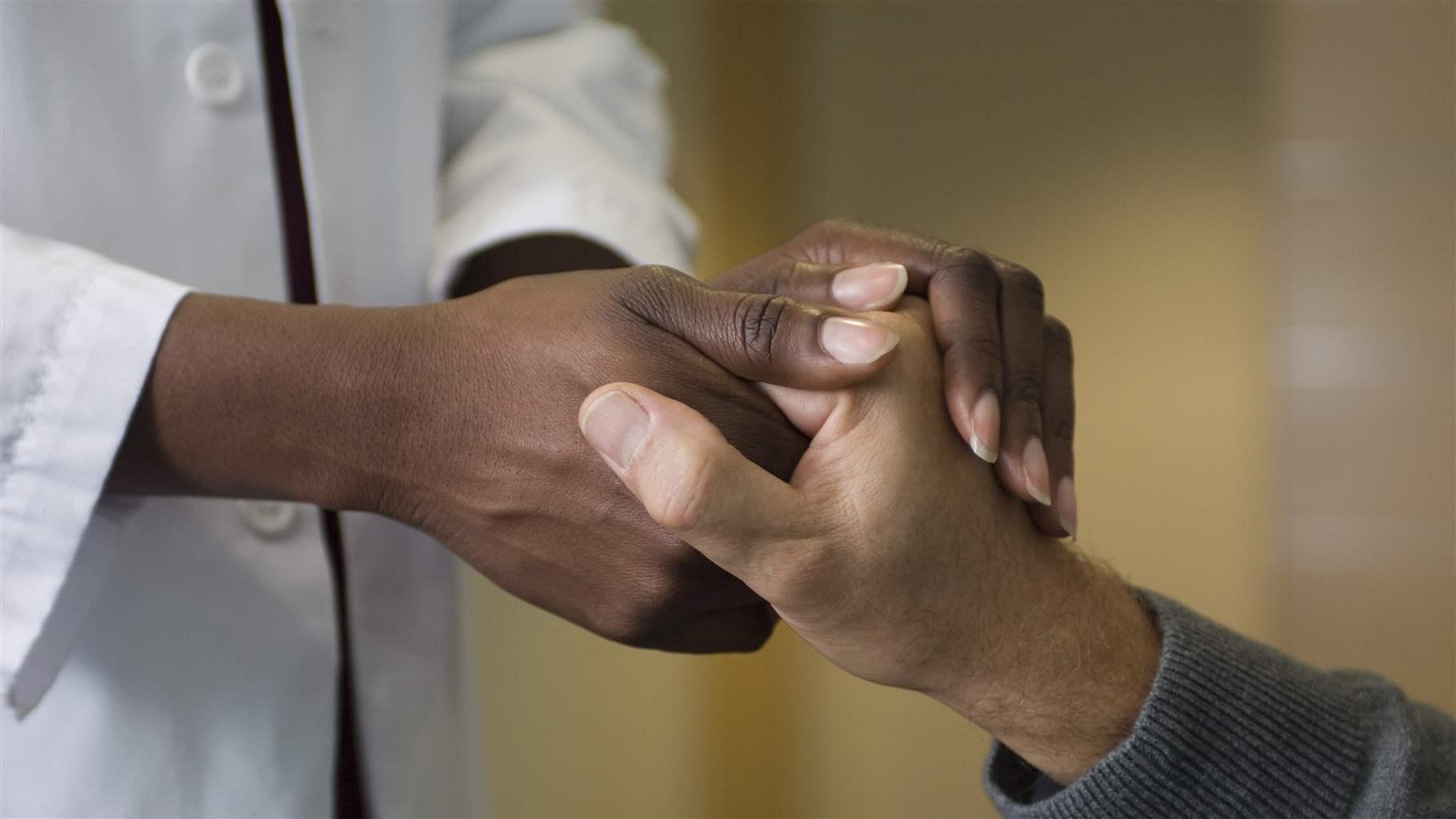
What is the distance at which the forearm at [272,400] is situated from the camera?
451mm

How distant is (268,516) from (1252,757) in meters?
0.50

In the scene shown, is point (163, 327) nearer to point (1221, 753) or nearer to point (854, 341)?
point (854, 341)

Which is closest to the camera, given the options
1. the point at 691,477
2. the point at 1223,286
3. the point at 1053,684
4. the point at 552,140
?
the point at 691,477

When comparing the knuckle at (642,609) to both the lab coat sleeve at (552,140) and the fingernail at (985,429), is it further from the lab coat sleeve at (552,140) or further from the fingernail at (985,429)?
the lab coat sleeve at (552,140)

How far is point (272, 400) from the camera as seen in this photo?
1.48 feet

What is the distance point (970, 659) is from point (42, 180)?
518mm

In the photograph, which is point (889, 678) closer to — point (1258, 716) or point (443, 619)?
point (1258, 716)

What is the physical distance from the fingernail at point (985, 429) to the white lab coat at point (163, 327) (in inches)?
11.7

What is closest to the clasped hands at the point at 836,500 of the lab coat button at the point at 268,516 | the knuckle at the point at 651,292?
the knuckle at the point at 651,292

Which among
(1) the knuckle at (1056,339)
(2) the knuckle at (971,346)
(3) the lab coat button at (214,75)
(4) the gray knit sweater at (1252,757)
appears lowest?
(4) the gray knit sweater at (1252,757)

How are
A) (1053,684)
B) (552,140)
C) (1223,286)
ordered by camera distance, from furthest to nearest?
1. (1223,286)
2. (552,140)
3. (1053,684)

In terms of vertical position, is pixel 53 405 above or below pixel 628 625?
above

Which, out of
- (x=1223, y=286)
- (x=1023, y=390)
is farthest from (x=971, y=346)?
(x=1223, y=286)

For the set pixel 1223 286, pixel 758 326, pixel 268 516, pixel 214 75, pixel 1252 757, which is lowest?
pixel 1223 286
